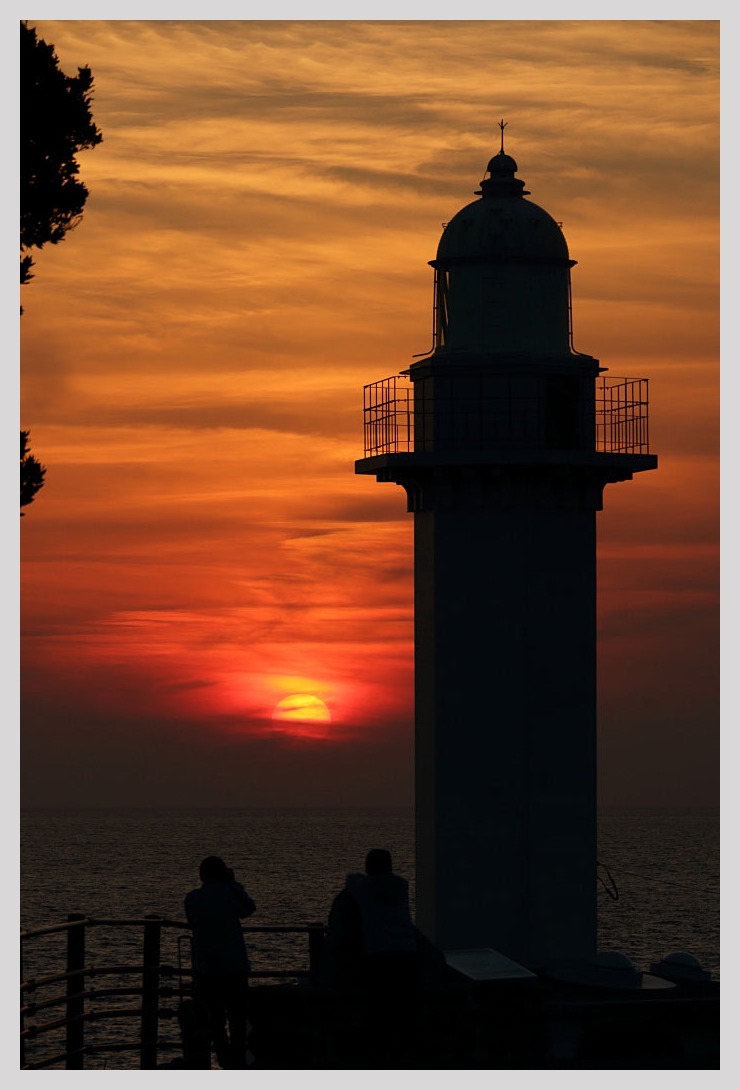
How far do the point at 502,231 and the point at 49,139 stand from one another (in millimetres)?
10047

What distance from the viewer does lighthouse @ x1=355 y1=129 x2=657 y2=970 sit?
92.5 feet

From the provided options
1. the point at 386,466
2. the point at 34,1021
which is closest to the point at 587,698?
the point at 386,466

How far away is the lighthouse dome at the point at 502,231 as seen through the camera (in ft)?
95.8

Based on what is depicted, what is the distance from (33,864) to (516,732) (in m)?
157

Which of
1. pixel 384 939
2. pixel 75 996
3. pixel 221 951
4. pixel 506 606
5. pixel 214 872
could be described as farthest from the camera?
pixel 506 606

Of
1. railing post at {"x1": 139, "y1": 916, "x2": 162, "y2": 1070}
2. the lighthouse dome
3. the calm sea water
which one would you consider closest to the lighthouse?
the lighthouse dome

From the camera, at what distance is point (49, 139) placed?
69.3 ft

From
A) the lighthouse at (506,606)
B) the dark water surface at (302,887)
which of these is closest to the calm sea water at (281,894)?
the dark water surface at (302,887)

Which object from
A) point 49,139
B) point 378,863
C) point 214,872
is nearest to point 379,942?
point 378,863

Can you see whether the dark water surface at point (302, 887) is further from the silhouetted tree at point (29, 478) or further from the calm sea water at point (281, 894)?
the silhouetted tree at point (29, 478)

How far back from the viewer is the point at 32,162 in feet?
68.9

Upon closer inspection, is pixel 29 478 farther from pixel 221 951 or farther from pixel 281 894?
pixel 281 894

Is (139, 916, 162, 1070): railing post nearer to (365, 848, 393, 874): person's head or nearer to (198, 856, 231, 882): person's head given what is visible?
(198, 856, 231, 882): person's head

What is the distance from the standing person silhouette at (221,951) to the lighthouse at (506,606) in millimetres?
10672
